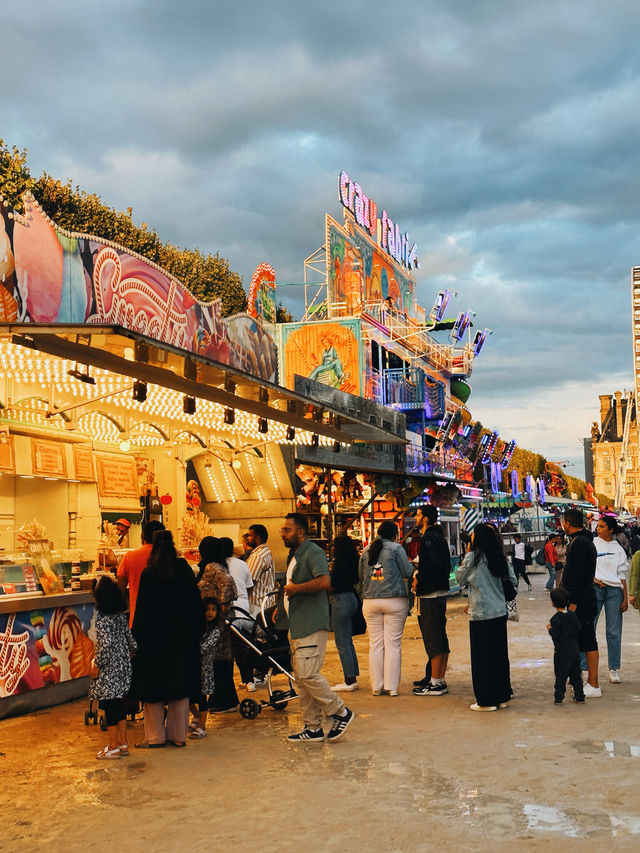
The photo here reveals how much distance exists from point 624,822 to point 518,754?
1731mm

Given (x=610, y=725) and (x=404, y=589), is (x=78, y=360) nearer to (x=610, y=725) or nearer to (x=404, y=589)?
(x=404, y=589)

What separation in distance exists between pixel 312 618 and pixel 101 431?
7141mm

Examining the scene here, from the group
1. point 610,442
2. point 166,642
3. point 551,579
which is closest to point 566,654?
point 166,642

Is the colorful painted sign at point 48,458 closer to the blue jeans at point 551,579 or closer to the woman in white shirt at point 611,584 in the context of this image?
the woman in white shirt at point 611,584

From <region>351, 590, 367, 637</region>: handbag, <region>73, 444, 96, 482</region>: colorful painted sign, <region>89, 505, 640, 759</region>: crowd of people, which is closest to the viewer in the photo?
<region>89, 505, 640, 759</region>: crowd of people

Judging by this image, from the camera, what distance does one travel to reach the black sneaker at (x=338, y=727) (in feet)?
24.7

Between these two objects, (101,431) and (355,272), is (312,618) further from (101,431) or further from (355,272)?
(355,272)

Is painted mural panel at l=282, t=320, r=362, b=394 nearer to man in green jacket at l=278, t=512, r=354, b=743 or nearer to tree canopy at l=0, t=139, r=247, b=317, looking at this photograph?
tree canopy at l=0, t=139, r=247, b=317

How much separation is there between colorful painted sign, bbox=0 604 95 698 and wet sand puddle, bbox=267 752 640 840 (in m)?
2.75

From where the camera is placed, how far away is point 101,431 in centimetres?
1382

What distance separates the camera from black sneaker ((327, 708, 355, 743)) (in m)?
7.54

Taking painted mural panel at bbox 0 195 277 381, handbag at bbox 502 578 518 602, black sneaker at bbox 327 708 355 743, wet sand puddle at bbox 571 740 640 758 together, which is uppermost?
painted mural panel at bbox 0 195 277 381

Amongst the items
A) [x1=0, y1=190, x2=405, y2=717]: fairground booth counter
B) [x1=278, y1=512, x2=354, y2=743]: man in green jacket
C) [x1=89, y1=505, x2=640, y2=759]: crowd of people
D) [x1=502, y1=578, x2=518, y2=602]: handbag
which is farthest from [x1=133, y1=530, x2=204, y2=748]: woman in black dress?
[x1=502, y1=578, x2=518, y2=602]: handbag

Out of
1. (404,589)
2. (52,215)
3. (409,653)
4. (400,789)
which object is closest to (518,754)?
(400,789)
